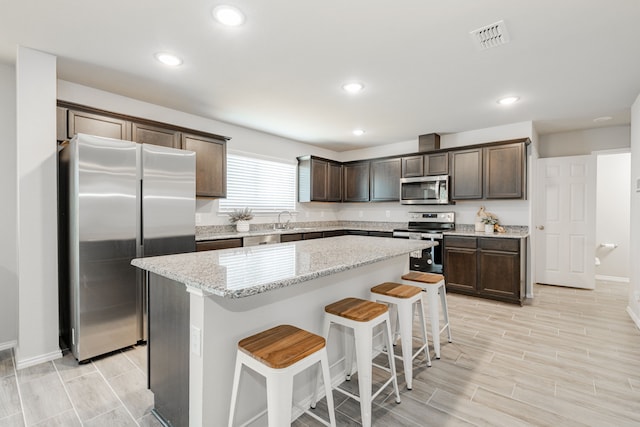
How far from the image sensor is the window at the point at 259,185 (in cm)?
464

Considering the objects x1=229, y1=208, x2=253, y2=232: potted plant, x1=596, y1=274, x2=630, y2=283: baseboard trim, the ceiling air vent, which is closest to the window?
x1=229, y1=208, x2=253, y2=232: potted plant

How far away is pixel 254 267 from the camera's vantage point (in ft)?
5.35

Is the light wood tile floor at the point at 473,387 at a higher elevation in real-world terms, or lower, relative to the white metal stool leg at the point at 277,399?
lower

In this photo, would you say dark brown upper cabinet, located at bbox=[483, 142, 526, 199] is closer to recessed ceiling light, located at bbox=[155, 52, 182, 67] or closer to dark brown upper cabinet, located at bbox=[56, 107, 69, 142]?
recessed ceiling light, located at bbox=[155, 52, 182, 67]

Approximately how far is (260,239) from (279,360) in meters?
3.08

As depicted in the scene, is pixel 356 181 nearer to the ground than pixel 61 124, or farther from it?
nearer to the ground

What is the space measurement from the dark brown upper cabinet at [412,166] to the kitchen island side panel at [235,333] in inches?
145

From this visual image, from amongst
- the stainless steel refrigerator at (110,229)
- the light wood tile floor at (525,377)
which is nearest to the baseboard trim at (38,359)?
the stainless steel refrigerator at (110,229)

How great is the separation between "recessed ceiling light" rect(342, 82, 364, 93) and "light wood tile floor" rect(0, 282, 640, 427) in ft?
8.57

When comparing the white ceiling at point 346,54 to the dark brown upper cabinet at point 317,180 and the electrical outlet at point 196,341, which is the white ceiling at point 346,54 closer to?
the dark brown upper cabinet at point 317,180

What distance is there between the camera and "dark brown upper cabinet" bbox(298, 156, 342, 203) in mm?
5535

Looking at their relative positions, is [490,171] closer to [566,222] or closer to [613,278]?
[566,222]

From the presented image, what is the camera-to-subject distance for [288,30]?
219 cm

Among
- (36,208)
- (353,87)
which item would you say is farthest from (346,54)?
(36,208)
